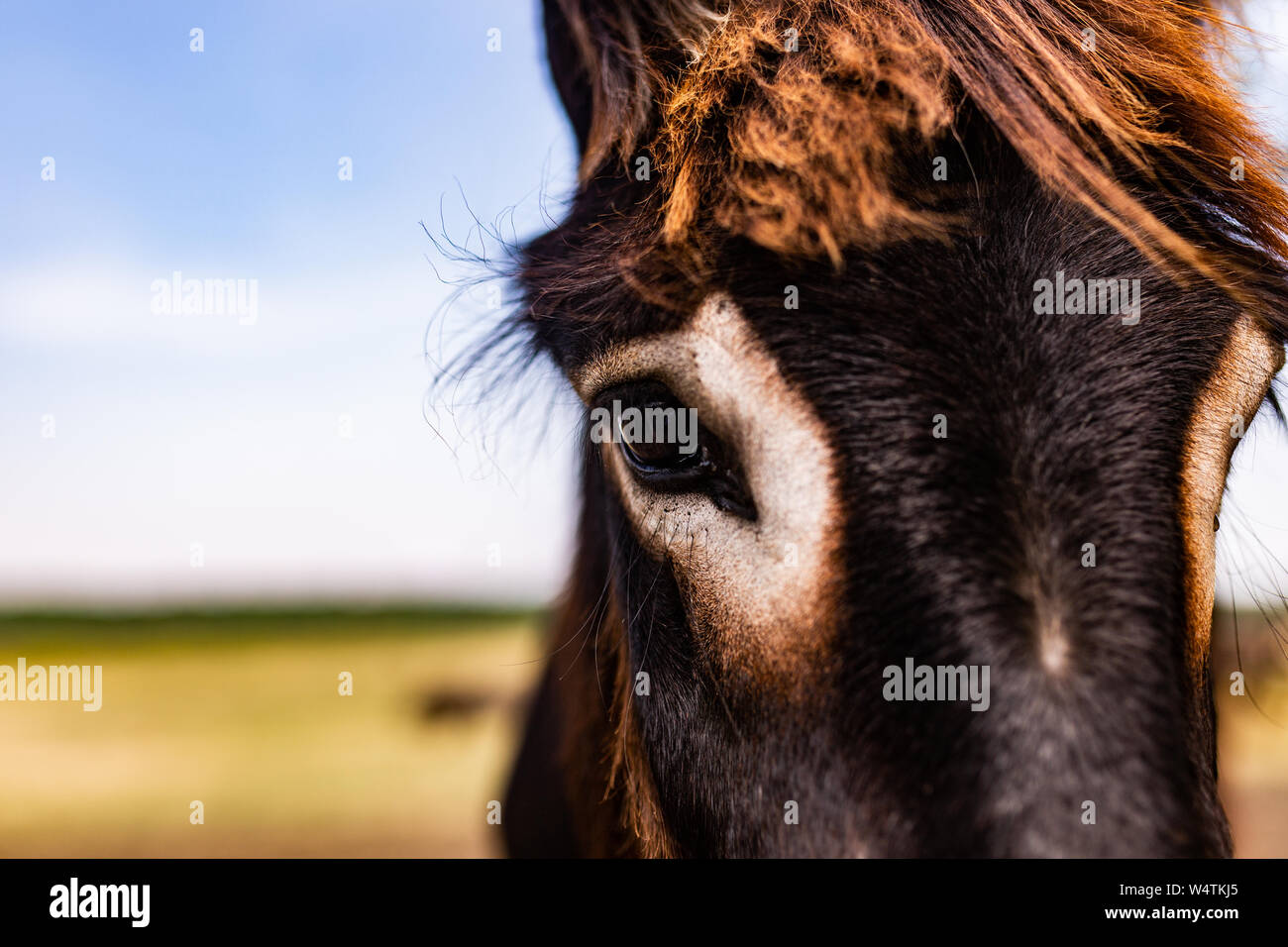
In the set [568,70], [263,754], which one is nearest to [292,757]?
[263,754]

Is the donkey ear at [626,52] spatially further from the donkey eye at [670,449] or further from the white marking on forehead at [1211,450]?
the white marking on forehead at [1211,450]

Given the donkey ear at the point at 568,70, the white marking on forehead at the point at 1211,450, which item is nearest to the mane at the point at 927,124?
the white marking on forehead at the point at 1211,450

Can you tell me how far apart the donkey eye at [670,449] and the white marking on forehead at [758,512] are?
0.08ft

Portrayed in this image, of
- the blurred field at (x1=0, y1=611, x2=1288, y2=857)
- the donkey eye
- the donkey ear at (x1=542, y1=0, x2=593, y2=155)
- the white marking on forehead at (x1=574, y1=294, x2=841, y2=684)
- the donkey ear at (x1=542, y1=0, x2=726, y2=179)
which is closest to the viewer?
the white marking on forehead at (x1=574, y1=294, x2=841, y2=684)

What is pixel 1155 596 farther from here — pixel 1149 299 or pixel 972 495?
pixel 1149 299

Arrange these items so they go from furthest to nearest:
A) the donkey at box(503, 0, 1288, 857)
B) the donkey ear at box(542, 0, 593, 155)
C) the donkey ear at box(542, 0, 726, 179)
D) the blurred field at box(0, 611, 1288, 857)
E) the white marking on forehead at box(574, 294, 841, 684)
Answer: the blurred field at box(0, 611, 1288, 857), the donkey ear at box(542, 0, 593, 155), the donkey ear at box(542, 0, 726, 179), the white marking on forehead at box(574, 294, 841, 684), the donkey at box(503, 0, 1288, 857)

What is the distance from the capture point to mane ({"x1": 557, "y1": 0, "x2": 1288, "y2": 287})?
4.55 ft

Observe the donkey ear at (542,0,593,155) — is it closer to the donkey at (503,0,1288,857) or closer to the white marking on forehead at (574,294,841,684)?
the donkey at (503,0,1288,857)

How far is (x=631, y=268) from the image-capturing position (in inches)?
60.4

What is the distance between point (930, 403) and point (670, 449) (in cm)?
50

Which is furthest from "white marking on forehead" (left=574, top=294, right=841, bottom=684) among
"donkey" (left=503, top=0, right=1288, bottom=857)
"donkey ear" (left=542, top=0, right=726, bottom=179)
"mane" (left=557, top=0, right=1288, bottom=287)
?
"donkey ear" (left=542, top=0, right=726, bottom=179)

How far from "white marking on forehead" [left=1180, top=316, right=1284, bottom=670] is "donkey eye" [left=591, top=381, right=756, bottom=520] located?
2.46 ft
